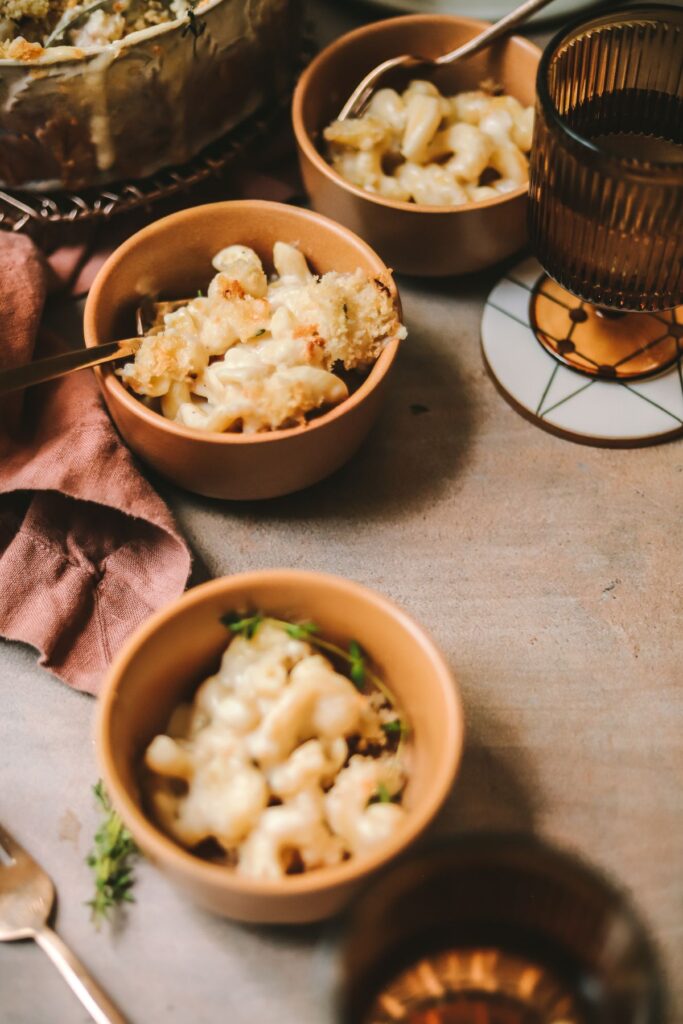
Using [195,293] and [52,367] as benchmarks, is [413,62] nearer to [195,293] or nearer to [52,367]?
[195,293]

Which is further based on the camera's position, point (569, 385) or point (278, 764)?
point (569, 385)

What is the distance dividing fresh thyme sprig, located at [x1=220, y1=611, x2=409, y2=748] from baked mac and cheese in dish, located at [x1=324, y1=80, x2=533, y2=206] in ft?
1.47

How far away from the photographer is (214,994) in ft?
2.24

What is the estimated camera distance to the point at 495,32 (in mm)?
1022

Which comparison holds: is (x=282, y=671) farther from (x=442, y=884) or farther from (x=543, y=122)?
(x=543, y=122)

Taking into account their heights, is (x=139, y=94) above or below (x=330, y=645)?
above

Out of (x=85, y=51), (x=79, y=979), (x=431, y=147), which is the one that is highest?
(x=85, y=51)

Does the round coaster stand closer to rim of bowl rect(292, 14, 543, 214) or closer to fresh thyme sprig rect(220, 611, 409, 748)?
rim of bowl rect(292, 14, 543, 214)

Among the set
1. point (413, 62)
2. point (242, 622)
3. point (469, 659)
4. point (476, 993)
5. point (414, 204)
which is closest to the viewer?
point (476, 993)

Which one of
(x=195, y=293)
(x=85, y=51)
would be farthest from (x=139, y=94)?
(x=195, y=293)

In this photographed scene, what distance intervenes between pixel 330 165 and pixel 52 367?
0.35 metres

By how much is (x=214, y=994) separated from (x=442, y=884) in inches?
7.8

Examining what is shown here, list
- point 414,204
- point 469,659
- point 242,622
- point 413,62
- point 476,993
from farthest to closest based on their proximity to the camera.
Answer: point 413,62 < point 414,204 < point 469,659 < point 242,622 < point 476,993

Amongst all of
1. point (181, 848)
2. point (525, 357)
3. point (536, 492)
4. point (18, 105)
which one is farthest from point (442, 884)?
point (18, 105)
